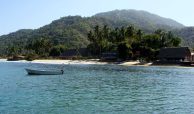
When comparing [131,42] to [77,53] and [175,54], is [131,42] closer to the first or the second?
[175,54]

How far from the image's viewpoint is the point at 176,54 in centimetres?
12594

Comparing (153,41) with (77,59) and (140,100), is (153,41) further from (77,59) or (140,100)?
(140,100)

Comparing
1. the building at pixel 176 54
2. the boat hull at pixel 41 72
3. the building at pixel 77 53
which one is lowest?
the boat hull at pixel 41 72

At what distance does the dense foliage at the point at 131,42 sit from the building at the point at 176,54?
6.52m

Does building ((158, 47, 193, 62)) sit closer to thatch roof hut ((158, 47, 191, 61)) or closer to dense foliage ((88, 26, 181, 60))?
thatch roof hut ((158, 47, 191, 61))

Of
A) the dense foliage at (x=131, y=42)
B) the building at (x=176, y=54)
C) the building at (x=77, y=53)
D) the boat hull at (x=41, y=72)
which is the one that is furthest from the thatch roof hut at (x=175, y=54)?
the building at (x=77, y=53)

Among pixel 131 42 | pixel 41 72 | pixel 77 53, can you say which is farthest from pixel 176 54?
→ pixel 77 53

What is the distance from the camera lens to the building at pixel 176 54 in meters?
124

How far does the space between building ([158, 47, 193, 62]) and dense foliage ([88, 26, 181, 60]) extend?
21.4ft

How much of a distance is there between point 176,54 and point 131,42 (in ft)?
78.6

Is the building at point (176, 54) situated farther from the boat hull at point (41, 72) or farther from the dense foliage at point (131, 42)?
the boat hull at point (41, 72)

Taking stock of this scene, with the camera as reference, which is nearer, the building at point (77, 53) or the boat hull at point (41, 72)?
the boat hull at point (41, 72)

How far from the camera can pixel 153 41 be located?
14275 centimetres

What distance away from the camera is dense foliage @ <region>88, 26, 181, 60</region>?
138m
